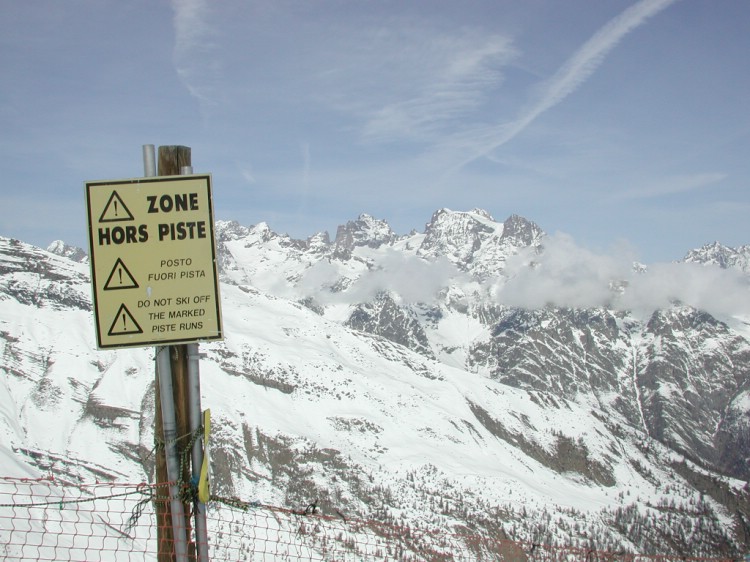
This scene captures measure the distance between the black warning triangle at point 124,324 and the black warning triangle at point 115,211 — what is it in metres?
1.05

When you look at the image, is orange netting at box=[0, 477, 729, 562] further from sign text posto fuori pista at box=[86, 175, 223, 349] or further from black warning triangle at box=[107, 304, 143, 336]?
sign text posto fuori pista at box=[86, 175, 223, 349]

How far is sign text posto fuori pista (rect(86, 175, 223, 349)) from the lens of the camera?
7270 mm

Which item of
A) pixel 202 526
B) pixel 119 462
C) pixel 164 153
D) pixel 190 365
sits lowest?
pixel 119 462

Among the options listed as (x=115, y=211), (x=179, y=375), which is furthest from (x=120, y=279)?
(x=179, y=375)

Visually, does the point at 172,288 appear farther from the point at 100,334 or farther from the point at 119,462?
the point at 119,462

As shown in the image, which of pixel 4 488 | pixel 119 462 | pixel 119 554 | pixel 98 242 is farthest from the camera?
pixel 119 462

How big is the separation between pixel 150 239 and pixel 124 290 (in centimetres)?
69

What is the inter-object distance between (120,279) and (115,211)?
0.82 m

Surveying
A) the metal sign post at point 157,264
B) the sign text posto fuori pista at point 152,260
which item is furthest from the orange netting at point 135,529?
the sign text posto fuori pista at point 152,260

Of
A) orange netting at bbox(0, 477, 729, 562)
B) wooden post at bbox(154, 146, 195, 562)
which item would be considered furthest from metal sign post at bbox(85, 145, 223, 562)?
orange netting at bbox(0, 477, 729, 562)

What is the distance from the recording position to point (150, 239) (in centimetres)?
730

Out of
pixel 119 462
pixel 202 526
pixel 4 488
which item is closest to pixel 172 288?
pixel 202 526

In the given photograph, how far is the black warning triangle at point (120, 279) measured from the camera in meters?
7.28

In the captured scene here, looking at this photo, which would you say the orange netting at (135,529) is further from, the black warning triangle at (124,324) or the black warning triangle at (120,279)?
the black warning triangle at (120,279)
